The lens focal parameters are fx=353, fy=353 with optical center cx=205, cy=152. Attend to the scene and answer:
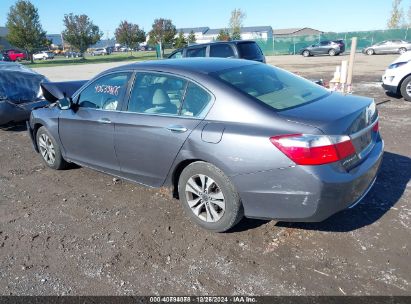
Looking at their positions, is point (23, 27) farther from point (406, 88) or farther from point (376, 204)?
point (376, 204)

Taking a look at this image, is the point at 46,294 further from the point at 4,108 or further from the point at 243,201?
the point at 4,108

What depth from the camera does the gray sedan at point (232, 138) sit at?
110 inches

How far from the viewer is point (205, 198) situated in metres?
3.38

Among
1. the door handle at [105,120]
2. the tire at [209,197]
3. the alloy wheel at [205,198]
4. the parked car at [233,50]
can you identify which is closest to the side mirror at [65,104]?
the door handle at [105,120]

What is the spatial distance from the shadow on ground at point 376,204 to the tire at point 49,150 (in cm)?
334

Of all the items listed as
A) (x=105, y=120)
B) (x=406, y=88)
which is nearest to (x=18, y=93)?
(x=105, y=120)

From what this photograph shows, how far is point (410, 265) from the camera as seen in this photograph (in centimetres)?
284

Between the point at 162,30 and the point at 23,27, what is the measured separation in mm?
20414

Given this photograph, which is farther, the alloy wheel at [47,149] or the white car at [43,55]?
the white car at [43,55]

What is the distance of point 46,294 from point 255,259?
1.70 meters

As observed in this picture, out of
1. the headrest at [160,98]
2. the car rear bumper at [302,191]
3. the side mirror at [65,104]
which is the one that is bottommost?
the car rear bumper at [302,191]

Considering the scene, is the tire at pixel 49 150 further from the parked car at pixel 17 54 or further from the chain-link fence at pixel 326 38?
the parked car at pixel 17 54

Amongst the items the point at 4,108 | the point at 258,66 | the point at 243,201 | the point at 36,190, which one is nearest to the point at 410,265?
the point at 243,201

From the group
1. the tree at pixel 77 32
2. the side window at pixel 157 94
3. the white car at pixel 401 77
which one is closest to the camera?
the side window at pixel 157 94
